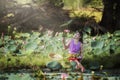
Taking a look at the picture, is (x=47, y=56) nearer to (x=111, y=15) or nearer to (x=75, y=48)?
(x=75, y=48)

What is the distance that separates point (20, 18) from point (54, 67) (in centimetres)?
808

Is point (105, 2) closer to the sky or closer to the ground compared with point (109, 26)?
closer to the sky

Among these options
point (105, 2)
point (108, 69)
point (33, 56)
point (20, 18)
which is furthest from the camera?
point (20, 18)

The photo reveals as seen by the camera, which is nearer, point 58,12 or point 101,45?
point 101,45

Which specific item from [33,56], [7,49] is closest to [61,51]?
[33,56]

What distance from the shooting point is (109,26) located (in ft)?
63.4

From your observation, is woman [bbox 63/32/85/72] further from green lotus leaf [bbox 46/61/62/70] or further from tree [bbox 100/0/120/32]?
tree [bbox 100/0/120/32]

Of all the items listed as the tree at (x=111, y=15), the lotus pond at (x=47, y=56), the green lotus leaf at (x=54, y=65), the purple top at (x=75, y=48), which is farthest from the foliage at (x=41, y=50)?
the tree at (x=111, y=15)

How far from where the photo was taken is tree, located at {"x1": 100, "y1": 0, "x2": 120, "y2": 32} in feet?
62.2

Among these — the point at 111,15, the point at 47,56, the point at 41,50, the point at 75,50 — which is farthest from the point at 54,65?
the point at 111,15

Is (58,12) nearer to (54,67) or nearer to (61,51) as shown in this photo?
(61,51)

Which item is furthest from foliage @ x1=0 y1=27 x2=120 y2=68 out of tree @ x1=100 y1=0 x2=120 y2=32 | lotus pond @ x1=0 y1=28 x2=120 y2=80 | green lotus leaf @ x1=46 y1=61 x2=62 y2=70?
tree @ x1=100 y1=0 x2=120 y2=32

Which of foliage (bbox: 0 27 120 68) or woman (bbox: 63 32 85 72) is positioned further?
foliage (bbox: 0 27 120 68)

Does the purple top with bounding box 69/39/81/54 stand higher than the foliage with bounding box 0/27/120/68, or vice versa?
the purple top with bounding box 69/39/81/54
